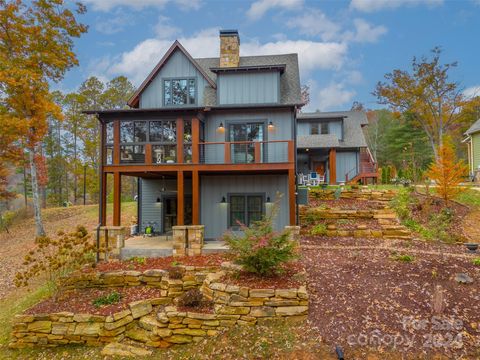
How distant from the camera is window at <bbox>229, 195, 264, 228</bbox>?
12.9 meters

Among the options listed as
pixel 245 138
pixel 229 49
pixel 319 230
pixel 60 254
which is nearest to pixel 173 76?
pixel 229 49

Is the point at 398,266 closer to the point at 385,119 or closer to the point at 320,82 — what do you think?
the point at 320,82

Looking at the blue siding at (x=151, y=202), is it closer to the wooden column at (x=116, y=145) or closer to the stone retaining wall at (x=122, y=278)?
the wooden column at (x=116, y=145)

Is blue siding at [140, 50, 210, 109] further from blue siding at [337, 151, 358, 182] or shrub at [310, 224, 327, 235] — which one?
blue siding at [337, 151, 358, 182]

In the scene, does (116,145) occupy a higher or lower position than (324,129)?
lower

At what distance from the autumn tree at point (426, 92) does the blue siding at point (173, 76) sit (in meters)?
18.3

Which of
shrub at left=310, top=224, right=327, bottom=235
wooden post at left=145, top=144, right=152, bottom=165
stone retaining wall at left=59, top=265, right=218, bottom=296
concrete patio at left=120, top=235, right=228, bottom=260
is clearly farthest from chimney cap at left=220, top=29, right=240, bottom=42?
stone retaining wall at left=59, top=265, right=218, bottom=296

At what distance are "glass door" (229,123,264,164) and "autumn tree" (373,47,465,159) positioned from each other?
16.9m

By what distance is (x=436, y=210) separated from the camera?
1284 cm

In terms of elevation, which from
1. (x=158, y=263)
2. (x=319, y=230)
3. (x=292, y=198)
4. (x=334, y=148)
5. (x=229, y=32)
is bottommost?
(x=158, y=263)

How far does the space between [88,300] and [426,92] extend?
26.9m

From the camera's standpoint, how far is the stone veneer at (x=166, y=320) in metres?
5.77

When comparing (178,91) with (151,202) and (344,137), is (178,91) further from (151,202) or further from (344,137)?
(344,137)

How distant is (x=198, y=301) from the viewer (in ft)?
21.0
